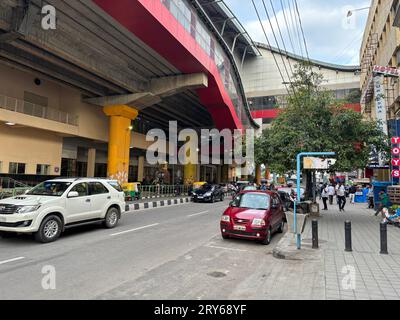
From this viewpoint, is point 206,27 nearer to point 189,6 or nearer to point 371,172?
point 189,6

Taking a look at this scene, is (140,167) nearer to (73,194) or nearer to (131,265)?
(73,194)

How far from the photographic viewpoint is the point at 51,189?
903cm

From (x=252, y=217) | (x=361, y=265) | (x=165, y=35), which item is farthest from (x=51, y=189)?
(x=165, y=35)

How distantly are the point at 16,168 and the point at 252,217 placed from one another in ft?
59.0

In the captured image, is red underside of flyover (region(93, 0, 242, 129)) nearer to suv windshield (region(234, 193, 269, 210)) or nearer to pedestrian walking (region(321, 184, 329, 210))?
suv windshield (region(234, 193, 269, 210))

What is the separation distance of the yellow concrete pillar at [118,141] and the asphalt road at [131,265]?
1279 centimetres

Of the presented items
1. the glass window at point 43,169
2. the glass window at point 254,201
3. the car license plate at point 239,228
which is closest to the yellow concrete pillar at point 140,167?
the glass window at point 43,169

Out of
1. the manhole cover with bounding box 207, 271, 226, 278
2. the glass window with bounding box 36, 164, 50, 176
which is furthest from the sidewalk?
the glass window with bounding box 36, 164, 50, 176

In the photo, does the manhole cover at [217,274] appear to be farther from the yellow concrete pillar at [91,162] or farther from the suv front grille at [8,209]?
the yellow concrete pillar at [91,162]

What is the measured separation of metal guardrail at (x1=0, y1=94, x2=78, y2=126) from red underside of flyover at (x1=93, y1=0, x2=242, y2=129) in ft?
28.9

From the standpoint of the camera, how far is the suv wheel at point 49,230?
7.84 metres

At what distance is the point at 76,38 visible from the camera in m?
15.6

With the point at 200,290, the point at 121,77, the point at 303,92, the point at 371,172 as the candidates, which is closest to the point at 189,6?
the point at 121,77

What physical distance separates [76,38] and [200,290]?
15.4 metres
